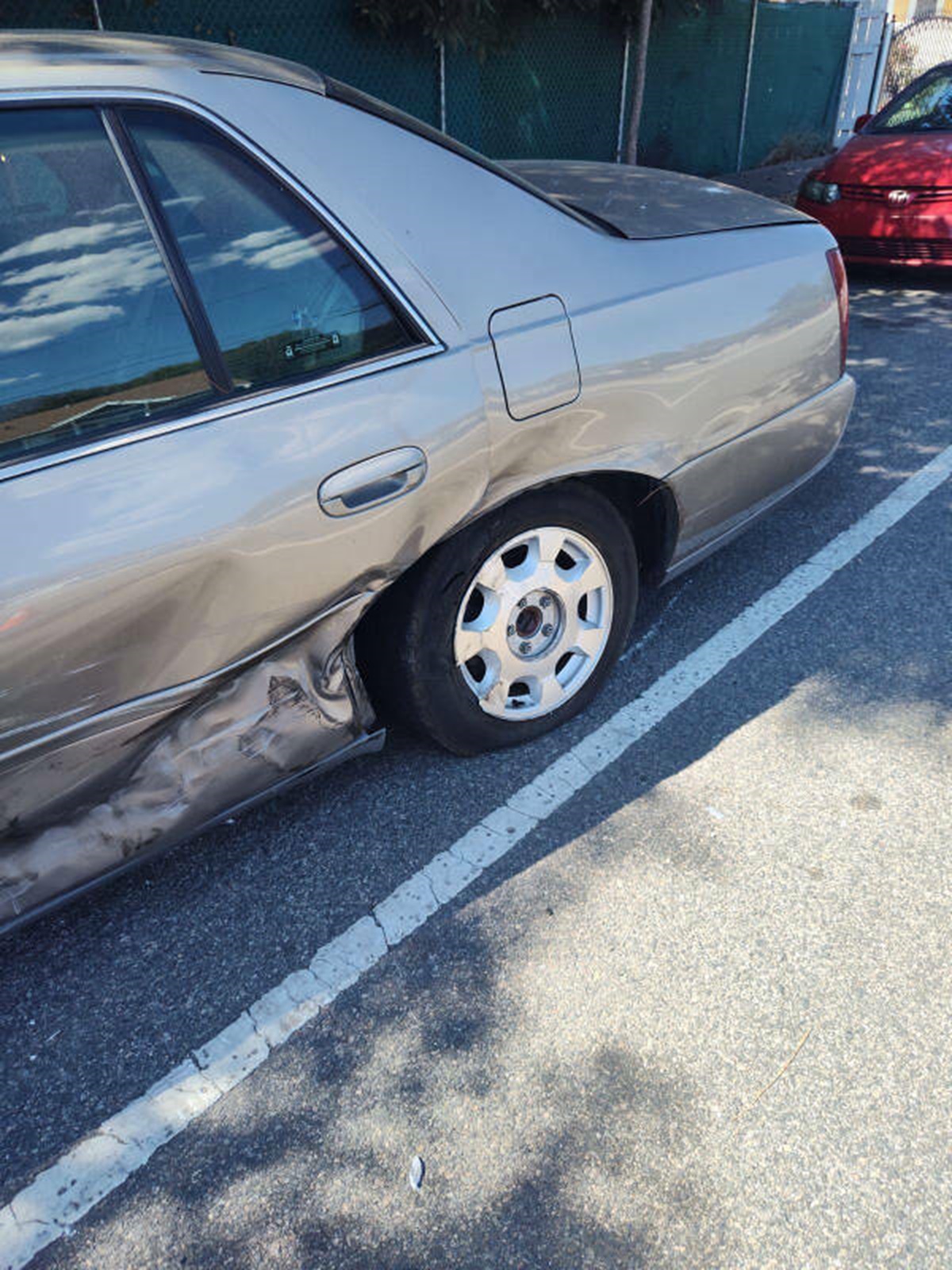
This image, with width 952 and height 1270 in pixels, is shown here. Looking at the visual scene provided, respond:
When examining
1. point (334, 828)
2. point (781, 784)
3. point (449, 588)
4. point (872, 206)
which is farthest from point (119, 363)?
point (872, 206)

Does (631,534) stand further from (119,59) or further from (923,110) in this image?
(923,110)

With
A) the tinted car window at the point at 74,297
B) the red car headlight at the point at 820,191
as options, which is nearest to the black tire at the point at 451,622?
the tinted car window at the point at 74,297

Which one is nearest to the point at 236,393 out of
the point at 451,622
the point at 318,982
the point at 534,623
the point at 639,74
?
the point at 451,622

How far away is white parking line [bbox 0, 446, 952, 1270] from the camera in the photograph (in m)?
1.76

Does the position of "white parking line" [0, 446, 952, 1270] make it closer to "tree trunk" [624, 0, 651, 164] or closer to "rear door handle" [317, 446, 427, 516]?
"rear door handle" [317, 446, 427, 516]

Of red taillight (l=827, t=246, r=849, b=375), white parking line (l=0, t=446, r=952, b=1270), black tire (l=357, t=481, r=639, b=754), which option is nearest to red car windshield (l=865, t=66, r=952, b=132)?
red taillight (l=827, t=246, r=849, b=375)

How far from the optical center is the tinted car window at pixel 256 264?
6.15 feet

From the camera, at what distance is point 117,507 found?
178 cm

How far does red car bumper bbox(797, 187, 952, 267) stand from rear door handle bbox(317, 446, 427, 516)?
20.9 feet

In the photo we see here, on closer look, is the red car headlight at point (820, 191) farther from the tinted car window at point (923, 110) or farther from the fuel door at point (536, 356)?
the fuel door at point (536, 356)

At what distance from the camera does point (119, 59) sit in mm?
1871

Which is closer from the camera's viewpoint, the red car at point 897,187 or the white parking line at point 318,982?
the white parking line at point 318,982

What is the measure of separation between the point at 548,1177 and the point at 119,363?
5.60ft

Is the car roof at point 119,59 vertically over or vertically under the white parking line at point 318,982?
over
